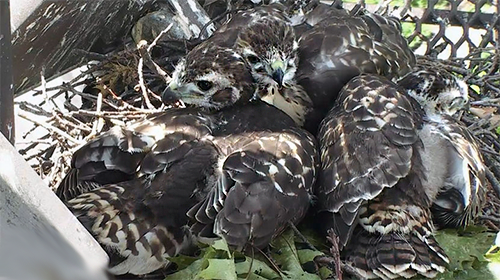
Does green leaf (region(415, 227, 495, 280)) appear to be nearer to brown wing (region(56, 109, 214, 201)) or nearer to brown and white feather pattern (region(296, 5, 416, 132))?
brown and white feather pattern (region(296, 5, 416, 132))

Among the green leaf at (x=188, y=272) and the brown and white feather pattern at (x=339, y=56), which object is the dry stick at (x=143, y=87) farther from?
the green leaf at (x=188, y=272)

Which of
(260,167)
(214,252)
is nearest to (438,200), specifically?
(260,167)

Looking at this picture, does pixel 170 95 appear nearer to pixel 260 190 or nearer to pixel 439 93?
pixel 260 190

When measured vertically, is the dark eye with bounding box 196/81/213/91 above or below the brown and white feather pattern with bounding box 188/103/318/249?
above

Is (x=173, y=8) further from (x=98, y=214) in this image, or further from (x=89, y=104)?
(x=98, y=214)

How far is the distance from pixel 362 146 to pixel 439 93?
489 mm

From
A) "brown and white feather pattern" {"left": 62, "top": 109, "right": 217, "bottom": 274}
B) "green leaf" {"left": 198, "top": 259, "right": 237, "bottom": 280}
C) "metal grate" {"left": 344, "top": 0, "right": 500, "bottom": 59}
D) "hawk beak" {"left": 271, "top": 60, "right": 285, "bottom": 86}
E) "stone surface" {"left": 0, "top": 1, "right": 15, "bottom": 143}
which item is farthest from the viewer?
"metal grate" {"left": 344, "top": 0, "right": 500, "bottom": 59}

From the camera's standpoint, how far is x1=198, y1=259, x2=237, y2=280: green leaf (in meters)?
1.63

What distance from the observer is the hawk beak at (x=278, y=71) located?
2.26 m

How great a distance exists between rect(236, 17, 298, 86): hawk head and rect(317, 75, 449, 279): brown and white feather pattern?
28cm

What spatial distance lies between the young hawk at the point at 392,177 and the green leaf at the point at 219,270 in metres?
0.38

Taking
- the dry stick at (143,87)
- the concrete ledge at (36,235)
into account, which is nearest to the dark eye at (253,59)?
the dry stick at (143,87)

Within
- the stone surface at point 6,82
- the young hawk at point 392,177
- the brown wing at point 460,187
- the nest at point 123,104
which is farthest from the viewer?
the nest at point 123,104

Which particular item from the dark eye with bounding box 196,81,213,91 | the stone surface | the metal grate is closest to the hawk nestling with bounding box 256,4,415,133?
the dark eye with bounding box 196,81,213,91
